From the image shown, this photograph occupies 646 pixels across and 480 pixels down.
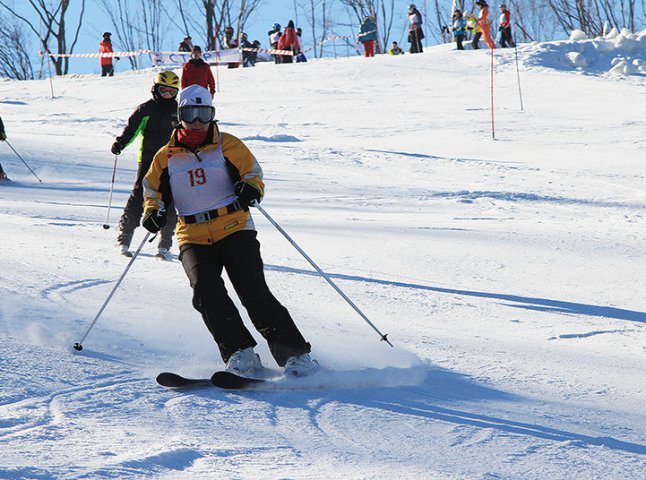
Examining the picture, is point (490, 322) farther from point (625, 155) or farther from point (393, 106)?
point (393, 106)

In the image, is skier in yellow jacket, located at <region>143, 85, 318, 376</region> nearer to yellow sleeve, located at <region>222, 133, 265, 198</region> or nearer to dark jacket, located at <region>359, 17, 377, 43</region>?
yellow sleeve, located at <region>222, 133, 265, 198</region>

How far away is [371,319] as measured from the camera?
5.68m

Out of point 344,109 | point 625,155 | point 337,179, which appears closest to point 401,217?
point 337,179

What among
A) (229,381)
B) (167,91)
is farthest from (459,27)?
(229,381)

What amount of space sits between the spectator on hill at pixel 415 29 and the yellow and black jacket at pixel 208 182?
22.2 m

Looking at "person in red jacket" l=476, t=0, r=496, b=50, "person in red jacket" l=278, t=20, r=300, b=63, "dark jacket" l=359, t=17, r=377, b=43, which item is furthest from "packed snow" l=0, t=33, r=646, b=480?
"person in red jacket" l=278, t=20, r=300, b=63

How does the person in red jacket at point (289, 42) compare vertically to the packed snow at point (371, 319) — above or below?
above

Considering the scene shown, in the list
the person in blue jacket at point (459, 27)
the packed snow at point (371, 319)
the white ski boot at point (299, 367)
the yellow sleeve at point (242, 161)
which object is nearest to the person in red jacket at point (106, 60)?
the person in blue jacket at point (459, 27)

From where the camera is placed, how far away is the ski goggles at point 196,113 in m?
4.49

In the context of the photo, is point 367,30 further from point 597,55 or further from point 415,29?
point 597,55

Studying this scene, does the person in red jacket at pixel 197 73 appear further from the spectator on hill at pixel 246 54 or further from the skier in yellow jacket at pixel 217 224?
the spectator on hill at pixel 246 54

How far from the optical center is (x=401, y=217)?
31.3 ft

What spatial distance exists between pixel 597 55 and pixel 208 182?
808 inches

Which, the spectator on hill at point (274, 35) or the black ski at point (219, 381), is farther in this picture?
the spectator on hill at point (274, 35)
